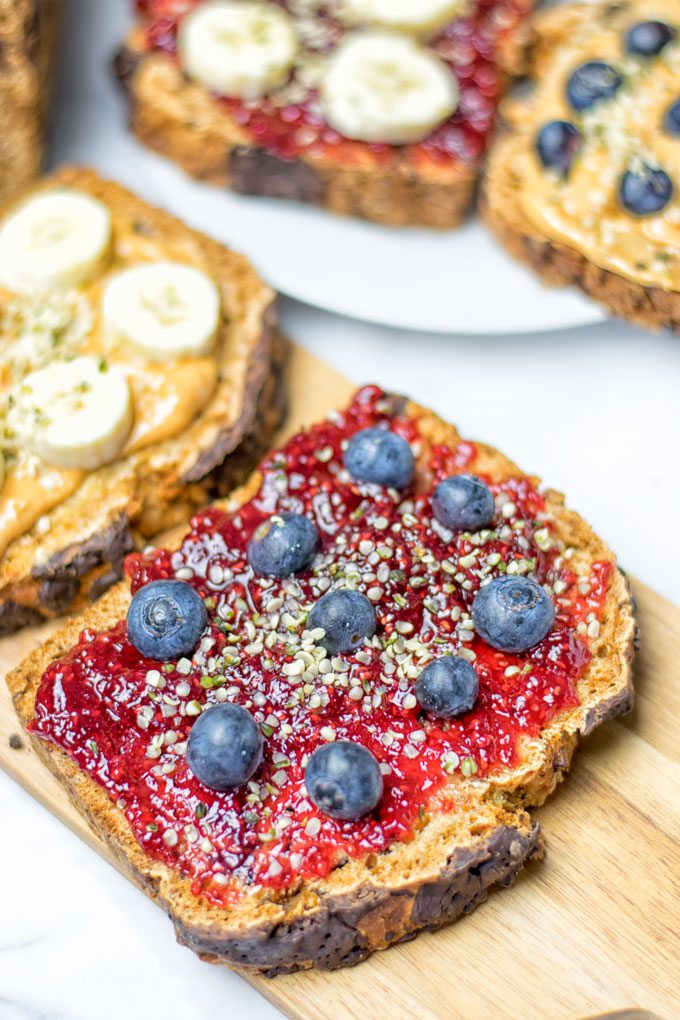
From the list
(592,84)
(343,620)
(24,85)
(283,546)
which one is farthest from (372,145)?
(343,620)

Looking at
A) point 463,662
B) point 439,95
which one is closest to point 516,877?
point 463,662

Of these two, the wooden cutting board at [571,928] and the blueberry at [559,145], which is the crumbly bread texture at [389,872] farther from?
the blueberry at [559,145]

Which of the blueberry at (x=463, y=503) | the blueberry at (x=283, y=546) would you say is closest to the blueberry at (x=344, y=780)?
the blueberry at (x=283, y=546)

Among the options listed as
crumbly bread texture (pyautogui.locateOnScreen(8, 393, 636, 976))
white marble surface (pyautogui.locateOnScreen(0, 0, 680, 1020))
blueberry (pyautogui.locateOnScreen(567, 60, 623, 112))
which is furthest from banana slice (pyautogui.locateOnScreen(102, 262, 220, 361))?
blueberry (pyautogui.locateOnScreen(567, 60, 623, 112))

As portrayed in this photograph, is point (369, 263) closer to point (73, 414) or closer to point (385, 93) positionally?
point (385, 93)

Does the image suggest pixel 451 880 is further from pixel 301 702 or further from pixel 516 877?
pixel 301 702

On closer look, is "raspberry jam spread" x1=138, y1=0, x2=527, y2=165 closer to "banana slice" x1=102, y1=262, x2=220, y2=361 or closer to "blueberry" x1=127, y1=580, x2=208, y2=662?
"banana slice" x1=102, y1=262, x2=220, y2=361
